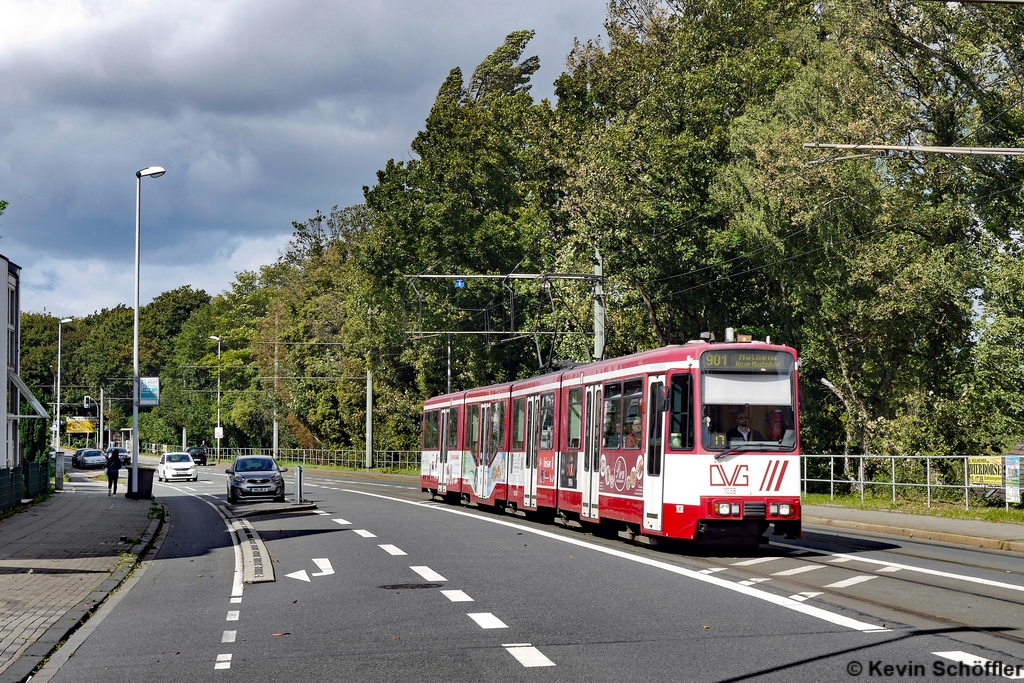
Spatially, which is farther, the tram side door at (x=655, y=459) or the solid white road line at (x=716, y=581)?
the tram side door at (x=655, y=459)

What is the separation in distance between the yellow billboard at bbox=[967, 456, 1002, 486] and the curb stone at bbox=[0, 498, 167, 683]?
18.4 meters

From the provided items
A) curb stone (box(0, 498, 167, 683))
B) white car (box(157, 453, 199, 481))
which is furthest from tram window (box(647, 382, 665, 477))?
white car (box(157, 453, 199, 481))

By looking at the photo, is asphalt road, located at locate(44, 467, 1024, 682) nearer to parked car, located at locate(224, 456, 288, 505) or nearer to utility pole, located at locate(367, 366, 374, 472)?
parked car, located at locate(224, 456, 288, 505)

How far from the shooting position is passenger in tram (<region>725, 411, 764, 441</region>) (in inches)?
704

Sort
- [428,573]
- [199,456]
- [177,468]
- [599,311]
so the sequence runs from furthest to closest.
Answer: [199,456]
[177,468]
[599,311]
[428,573]

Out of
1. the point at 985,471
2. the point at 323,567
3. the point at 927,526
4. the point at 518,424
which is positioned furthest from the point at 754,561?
the point at 985,471

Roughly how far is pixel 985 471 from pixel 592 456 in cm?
1065

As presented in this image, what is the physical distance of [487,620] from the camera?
1129cm

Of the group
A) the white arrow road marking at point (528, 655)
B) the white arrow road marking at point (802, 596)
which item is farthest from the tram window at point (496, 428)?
the white arrow road marking at point (528, 655)

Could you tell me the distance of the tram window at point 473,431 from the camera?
31.9 metres

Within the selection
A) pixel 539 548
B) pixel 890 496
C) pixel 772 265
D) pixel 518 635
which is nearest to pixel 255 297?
pixel 772 265

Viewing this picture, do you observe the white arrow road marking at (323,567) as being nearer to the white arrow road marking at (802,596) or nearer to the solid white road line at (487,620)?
the solid white road line at (487,620)

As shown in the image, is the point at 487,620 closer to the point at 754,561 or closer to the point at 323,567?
the point at 323,567

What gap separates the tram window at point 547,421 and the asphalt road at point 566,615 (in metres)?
4.59
